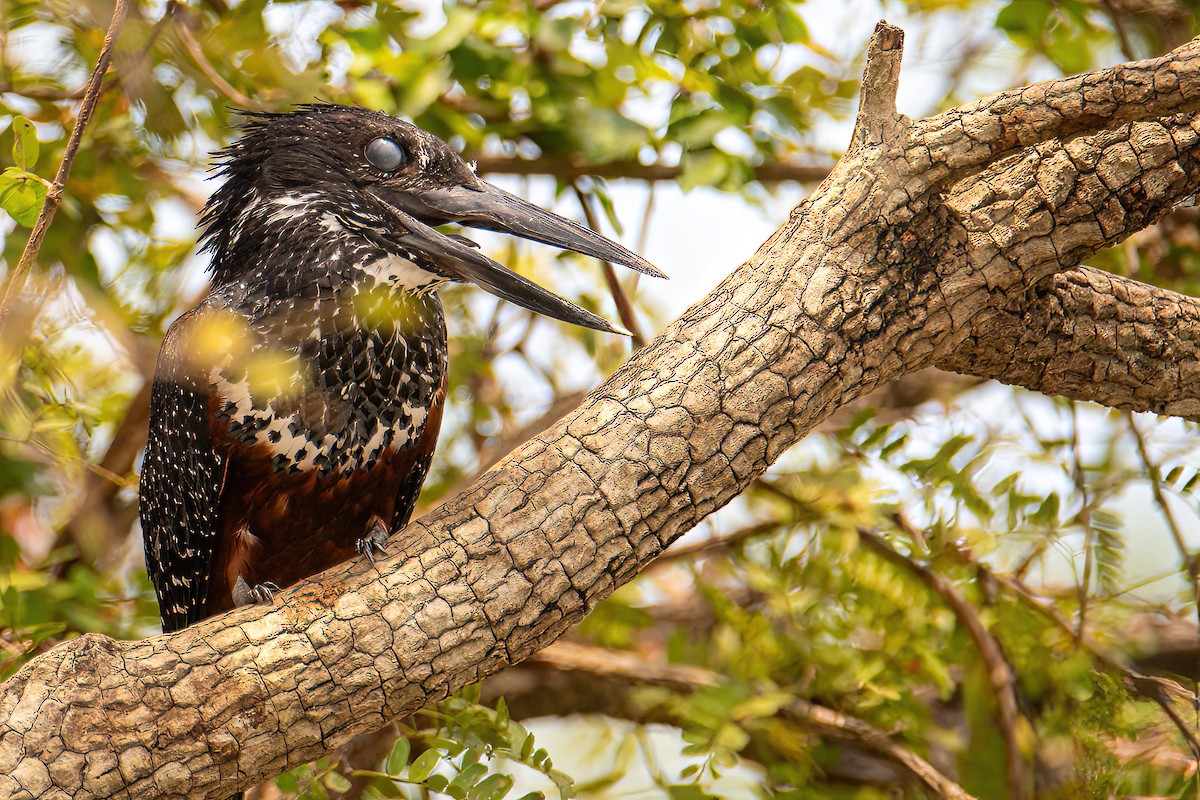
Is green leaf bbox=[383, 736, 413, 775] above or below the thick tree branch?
below

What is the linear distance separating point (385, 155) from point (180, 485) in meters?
0.79

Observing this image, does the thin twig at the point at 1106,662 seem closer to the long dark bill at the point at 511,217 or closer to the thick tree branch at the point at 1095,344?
the thick tree branch at the point at 1095,344

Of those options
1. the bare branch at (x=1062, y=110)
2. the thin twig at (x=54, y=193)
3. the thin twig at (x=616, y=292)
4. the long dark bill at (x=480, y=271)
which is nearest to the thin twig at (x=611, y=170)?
the thin twig at (x=616, y=292)

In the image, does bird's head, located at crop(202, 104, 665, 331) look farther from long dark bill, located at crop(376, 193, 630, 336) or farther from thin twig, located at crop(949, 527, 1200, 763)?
thin twig, located at crop(949, 527, 1200, 763)

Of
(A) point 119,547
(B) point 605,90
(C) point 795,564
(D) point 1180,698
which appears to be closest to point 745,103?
(B) point 605,90

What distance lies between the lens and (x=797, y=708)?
2836 mm

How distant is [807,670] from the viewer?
9.74 ft

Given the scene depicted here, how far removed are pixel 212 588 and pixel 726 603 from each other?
4.80 feet

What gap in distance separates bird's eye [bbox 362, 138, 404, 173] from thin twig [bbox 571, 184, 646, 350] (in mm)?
679

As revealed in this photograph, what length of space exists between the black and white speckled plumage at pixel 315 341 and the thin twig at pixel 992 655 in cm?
124

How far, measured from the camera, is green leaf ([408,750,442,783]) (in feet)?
6.27

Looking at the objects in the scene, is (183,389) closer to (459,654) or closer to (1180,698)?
(459,654)

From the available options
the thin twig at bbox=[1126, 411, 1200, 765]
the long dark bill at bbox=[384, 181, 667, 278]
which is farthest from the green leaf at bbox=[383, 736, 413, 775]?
the thin twig at bbox=[1126, 411, 1200, 765]

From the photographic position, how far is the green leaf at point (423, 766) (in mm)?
1910
